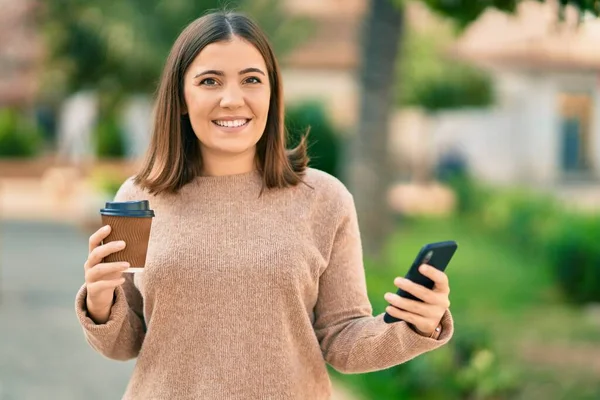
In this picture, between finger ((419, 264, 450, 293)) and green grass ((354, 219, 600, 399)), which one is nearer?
finger ((419, 264, 450, 293))

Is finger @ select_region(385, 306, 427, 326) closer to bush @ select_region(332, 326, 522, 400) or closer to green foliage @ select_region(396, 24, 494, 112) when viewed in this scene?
bush @ select_region(332, 326, 522, 400)

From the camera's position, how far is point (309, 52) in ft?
87.5

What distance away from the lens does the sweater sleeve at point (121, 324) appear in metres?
2.50

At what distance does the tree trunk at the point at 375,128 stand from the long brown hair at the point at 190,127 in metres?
6.63

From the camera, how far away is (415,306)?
2.33m

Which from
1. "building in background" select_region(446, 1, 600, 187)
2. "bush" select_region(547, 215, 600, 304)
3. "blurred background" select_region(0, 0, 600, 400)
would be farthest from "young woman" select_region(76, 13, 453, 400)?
"building in background" select_region(446, 1, 600, 187)

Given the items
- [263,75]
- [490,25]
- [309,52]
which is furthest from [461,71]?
[263,75]

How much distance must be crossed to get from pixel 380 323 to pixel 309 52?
2451 cm

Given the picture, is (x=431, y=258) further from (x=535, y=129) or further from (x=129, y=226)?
(x=535, y=129)

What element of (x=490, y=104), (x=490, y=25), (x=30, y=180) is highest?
(x=490, y=25)

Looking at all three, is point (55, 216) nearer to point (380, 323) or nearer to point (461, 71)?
point (461, 71)

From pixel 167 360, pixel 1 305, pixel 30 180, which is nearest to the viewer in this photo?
pixel 167 360

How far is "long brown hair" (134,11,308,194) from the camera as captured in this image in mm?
2588

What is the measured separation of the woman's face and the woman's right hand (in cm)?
41
